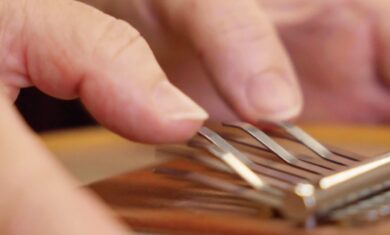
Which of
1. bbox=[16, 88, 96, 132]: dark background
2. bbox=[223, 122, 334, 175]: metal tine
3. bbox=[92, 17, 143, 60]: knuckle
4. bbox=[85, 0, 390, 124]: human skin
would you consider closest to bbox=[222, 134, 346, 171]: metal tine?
bbox=[223, 122, 334, 175]: metal tine

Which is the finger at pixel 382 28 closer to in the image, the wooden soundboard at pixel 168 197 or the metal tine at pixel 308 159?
the wooden soundboard at pixel 168 197

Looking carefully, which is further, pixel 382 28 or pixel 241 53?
pixel 382 28

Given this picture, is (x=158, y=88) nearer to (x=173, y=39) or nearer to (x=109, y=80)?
(x=109, y=80)

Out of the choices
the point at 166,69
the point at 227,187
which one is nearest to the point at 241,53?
the point at 166,69

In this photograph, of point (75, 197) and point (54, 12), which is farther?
point (54, 12)

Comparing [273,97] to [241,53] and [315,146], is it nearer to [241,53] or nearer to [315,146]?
[241,53]

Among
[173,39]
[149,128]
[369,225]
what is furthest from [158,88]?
[173,39]
